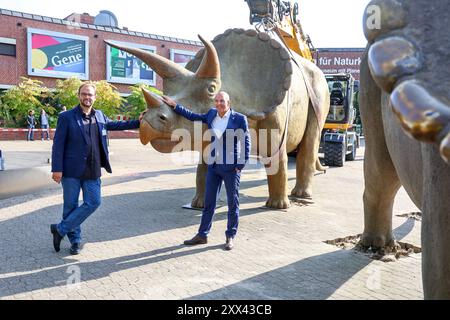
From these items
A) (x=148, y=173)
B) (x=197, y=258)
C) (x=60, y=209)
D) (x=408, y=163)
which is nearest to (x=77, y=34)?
(x=148, y=173)

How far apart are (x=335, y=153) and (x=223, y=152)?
30.0 feet

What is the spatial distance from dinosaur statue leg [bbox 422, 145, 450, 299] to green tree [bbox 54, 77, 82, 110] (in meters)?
30.8

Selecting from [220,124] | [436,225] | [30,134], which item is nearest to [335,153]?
[220,124]

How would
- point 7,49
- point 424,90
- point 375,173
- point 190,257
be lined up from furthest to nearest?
point 7,49 → point 190,257 → point 375,173 → point 424,90

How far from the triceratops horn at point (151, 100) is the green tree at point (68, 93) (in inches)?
1073

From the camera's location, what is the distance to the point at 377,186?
411 centimetres

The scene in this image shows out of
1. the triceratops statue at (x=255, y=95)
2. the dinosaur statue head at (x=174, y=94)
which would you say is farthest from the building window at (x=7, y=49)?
the dinosaur statue head at (x=174, y=94)

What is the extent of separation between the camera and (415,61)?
50.3 inches

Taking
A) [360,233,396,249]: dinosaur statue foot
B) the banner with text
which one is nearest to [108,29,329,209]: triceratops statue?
[360,233,396,249]: dinosaur statue foot

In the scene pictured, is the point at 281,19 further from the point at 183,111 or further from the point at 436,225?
the point at 436,225

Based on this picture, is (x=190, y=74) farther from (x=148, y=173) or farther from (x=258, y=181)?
(x=148, y=173)

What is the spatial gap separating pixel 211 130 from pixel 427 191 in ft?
11.4

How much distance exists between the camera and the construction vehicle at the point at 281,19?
8055mm

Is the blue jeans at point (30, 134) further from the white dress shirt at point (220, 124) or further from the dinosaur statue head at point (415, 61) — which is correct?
the dinosaur statue head at point (415, 61)
